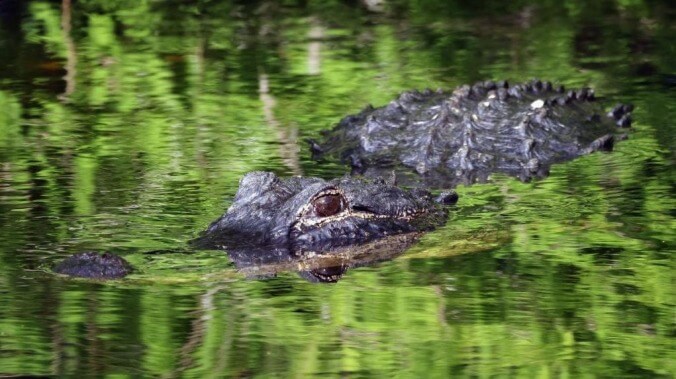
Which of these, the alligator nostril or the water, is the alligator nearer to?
the alligator nostril

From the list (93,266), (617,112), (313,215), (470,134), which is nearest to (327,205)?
(313,215)

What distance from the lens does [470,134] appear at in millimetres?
9484

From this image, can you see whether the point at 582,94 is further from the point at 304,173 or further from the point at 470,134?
the point at 304,173

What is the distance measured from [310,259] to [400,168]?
7.71 feet

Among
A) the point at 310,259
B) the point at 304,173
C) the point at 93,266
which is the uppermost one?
the point at 93,266

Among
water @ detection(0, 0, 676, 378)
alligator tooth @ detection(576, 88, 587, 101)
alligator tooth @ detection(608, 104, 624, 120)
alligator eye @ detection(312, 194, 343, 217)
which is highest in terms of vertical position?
alligator eye @ detection(312, 194, 343, 217)

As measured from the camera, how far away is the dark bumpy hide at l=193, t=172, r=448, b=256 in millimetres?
7199

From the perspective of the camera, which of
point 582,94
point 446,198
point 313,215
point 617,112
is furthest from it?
point 582,94

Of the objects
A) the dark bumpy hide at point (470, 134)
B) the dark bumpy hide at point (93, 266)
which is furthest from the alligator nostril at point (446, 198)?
the dark bumpy hide at point (93, 266)

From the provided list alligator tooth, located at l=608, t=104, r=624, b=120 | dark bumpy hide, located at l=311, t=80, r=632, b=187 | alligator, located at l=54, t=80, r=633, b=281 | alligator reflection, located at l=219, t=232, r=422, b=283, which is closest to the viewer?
alligator reflection, located at l=219, t=232, r=422, b=283

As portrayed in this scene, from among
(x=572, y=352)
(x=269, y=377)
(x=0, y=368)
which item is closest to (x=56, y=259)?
(x=0, y=368)

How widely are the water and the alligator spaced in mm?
170

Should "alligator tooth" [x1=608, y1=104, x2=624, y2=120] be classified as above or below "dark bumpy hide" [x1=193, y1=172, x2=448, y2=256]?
below

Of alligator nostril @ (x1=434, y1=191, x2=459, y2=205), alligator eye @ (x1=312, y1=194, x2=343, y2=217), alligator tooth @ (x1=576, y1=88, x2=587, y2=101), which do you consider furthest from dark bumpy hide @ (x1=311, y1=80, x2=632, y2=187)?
alligator eye @ (x1=312, y1=194, x2=343, y2=217)
